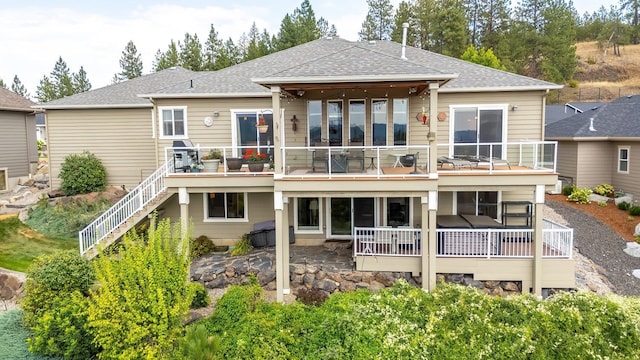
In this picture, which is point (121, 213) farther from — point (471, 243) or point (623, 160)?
point (623, 160)

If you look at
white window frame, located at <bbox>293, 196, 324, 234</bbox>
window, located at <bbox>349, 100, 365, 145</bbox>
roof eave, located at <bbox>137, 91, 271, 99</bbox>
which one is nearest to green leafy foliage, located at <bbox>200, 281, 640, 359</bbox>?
white window frame, located at <bbox>293, 196, 324, 234</bbox>

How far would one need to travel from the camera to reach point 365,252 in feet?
36.9

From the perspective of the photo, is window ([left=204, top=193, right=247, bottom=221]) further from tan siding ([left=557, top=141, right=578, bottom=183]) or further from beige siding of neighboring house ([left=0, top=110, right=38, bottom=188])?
tan siding ([left=557, top=141, right=578, bottom=183])

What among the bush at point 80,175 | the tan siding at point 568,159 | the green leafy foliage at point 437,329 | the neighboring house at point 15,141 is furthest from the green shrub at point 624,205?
the neighboring house at point 15,141

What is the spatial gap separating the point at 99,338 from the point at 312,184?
19.7 feet

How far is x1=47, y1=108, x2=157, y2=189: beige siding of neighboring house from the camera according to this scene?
1697 cm

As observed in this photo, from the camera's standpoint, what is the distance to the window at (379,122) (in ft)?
44.9

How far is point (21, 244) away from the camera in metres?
14.0

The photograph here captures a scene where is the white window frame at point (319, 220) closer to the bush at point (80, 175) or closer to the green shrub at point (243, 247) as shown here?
the green shrub at point (243, 247)

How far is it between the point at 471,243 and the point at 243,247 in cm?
734

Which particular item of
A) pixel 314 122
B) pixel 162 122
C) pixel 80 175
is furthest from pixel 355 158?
pixel 80 175

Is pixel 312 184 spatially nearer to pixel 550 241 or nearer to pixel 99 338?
pixel 99 338

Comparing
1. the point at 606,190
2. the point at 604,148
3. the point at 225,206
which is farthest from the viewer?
the point at 604,148

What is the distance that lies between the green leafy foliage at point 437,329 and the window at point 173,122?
7.71 m
